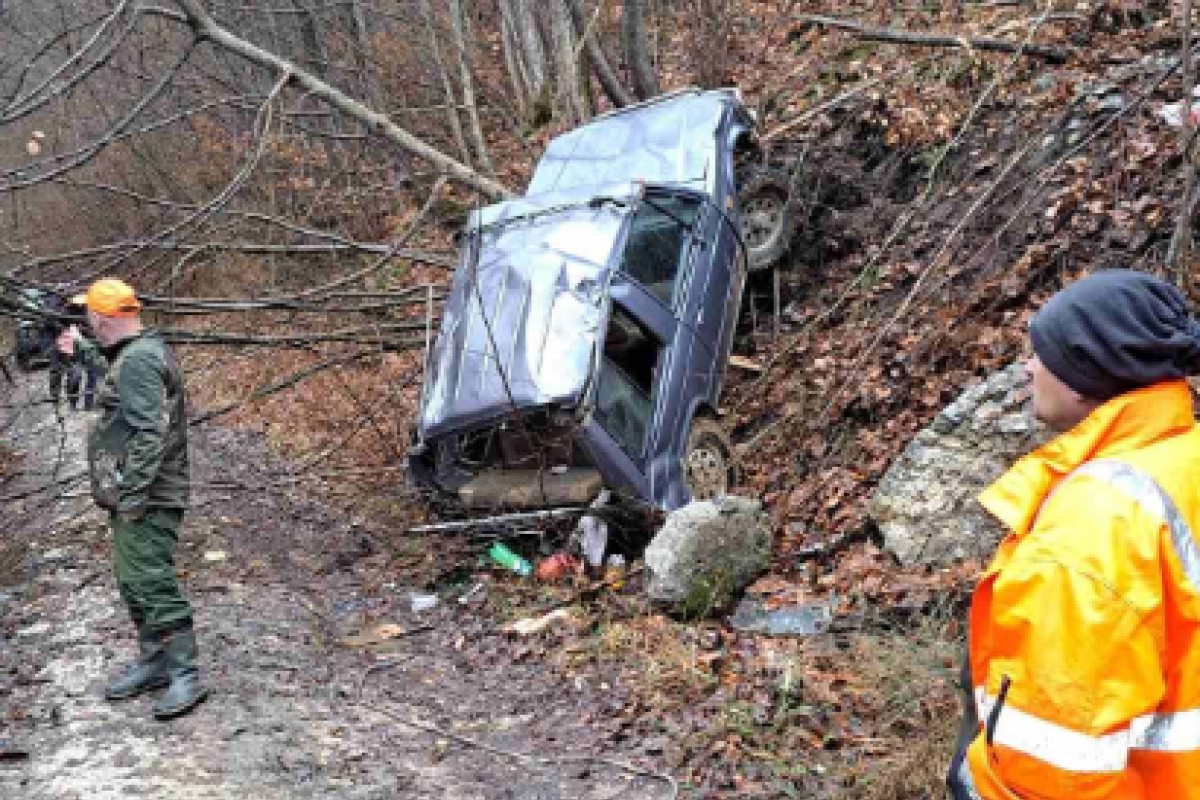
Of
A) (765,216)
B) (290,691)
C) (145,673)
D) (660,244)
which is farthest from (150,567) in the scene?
(765,216)

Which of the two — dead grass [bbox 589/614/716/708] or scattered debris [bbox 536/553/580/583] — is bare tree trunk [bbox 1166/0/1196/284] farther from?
scattered debris [bbox 536/553/580/583]

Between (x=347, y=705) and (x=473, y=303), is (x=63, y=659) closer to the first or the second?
(x=347, y=705)

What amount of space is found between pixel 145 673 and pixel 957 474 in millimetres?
4086

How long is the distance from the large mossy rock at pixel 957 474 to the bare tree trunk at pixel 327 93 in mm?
4713

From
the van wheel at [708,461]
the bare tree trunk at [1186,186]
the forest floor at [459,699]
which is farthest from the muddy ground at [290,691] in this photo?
the bare tree trunk at [1186,186]

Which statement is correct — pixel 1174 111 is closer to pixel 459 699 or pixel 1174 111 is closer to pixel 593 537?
pixel 593 537

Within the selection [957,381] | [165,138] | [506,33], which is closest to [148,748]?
[957,381]

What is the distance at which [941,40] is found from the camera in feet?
30.3

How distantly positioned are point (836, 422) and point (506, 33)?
9.41 meters

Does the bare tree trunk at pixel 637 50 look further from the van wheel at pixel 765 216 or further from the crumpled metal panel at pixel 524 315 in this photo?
the crumpled metal panel at pixel 524 315

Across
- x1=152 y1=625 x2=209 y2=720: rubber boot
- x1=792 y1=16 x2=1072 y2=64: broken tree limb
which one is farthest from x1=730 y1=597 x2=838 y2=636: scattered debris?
x1=792 y1=16 x2=1072 y2=64: broken tree limb

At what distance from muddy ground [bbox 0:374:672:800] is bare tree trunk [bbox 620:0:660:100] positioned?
599 centimetres

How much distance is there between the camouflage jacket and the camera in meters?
4.71

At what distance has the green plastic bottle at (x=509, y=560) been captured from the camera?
21.1 ft
